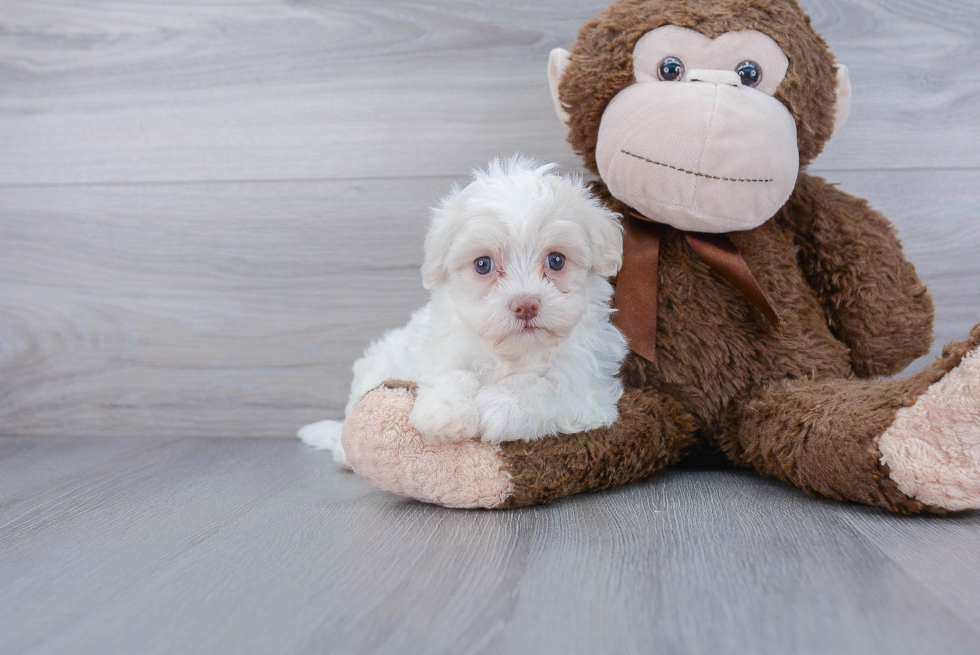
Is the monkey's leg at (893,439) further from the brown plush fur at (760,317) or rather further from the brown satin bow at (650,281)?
the brown satin bow at (650,281)

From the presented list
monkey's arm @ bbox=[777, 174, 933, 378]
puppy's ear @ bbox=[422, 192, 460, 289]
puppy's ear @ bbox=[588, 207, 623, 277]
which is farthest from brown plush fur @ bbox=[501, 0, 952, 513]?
puppy's ear @ bbox=[422, 192, 460, 289]

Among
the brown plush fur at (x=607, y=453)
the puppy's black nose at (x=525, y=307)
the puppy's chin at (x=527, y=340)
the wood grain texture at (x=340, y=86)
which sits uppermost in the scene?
the wood grain texture at (x=340, y=86)

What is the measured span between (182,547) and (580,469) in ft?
1.42

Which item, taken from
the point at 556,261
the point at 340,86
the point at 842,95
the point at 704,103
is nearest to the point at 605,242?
the point at 556,261

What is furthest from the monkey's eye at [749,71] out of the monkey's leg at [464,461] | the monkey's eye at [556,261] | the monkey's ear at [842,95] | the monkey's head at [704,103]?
the monkey's leg at [464,461]

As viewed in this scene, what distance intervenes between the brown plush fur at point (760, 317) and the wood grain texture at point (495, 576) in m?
0.06

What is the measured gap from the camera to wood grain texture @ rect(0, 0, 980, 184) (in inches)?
47.6

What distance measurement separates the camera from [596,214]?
0.88 metres

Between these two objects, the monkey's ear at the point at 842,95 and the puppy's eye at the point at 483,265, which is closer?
the puppy's eye at the point at 483,265

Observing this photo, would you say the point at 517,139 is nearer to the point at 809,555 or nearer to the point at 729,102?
the point at 729,102

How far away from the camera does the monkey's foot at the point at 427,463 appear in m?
0.81

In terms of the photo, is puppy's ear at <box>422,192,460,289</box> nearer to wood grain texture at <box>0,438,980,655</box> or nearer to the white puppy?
the white puppy

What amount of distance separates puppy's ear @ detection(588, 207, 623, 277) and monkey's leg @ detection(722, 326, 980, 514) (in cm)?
27

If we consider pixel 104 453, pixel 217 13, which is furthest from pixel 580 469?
pixel 217 13
